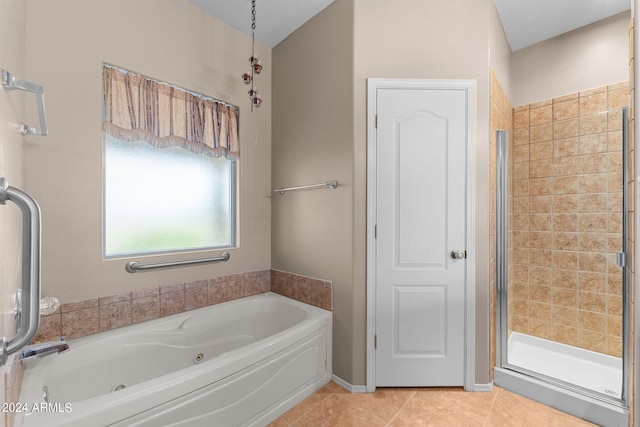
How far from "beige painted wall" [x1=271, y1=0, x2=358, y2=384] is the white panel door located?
21 cm

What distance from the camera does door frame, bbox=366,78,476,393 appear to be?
6.26 ft

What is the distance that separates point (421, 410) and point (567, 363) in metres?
1.39

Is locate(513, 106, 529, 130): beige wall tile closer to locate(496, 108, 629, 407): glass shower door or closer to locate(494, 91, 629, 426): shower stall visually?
locate(494, 91, 629, 426): shower stall

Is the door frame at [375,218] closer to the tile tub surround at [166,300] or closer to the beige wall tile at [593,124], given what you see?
the tile tub surround at [166,300]

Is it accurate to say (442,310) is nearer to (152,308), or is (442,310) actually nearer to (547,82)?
(152,308)

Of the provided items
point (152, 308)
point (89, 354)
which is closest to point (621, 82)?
point (152, 308)

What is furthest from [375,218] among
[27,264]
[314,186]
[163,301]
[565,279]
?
[565,279]

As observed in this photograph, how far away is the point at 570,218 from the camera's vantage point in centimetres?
241

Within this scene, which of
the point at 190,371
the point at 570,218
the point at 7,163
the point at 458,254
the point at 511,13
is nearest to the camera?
the point at 7,163

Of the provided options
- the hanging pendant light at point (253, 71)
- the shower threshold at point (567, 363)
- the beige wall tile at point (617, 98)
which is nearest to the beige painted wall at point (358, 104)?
the hanging pendant light at point (253, 71)

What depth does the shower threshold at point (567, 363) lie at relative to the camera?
2.02m

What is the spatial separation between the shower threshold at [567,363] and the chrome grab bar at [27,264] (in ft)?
8.47

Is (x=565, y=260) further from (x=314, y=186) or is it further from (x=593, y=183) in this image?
(x=314, y=186)

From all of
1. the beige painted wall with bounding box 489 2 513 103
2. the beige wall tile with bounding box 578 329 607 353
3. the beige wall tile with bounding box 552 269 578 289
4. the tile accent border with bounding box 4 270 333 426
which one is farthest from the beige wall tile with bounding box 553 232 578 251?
the tile accent border with bounding box 4 270 333 426
